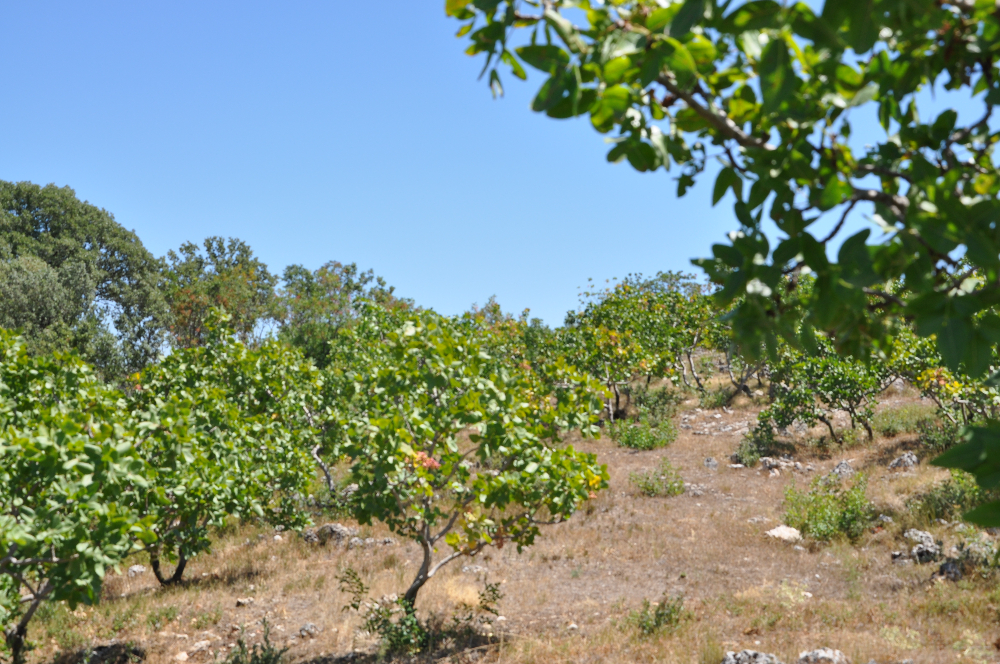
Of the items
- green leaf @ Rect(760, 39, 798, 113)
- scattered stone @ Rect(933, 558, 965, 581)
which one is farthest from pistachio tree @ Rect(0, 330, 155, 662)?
scattered stone @ Rect(933, 558, 965, 581)

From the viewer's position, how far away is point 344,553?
35.6 feet

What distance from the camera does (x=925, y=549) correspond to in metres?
8.55

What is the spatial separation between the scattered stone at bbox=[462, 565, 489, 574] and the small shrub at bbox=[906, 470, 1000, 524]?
7.12m

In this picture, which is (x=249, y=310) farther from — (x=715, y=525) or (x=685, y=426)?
(x=715, y=525)

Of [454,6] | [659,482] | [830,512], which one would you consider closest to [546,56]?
[454,6]

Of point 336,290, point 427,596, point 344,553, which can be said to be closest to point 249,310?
point 336,290

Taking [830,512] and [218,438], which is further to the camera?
[830,512]

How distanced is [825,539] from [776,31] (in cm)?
1071

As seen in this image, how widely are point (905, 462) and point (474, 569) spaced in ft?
32.1

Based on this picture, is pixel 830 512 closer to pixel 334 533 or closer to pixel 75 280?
pixel 334 533

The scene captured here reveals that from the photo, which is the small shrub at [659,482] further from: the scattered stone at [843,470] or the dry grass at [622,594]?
the scattered stone at [843,470]

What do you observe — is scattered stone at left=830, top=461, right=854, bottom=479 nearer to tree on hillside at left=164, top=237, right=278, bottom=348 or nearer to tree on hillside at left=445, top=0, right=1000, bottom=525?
tree on hillside at left=445, top=0, right=1000, bottom=525

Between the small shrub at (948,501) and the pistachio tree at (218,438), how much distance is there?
1018 centimetres

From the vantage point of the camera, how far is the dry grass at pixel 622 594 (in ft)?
20.9
